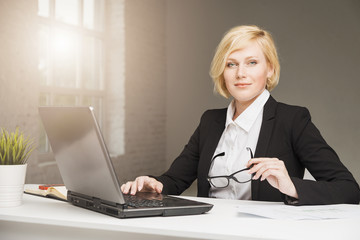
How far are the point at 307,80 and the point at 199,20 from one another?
218 cm

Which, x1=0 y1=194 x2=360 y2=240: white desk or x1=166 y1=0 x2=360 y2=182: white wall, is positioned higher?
x1=166 y1=0 x2=360 y2=182: white wall

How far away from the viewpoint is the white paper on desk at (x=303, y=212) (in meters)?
1.30

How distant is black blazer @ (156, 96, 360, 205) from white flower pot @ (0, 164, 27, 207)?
2.17ft

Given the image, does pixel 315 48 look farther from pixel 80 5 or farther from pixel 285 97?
pixel 80 5

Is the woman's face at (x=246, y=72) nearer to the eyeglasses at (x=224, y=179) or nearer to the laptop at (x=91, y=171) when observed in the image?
the eyeglasses at (x=224, y=179)

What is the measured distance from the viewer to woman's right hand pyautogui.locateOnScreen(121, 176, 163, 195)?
169 cm

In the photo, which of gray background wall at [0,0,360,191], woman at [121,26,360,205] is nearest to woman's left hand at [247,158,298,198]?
woman at [121,26,360,205]

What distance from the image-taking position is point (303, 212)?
1.37 metres

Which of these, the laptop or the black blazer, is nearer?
the laptop

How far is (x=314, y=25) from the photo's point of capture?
7375 millimetres

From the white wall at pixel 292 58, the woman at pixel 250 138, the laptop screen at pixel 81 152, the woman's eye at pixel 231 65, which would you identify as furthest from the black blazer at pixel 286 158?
the white wall at pixel 292 58

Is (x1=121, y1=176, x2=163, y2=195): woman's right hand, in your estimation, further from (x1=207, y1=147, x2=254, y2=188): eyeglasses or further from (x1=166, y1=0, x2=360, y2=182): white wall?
(x1=166, y1=0, x2=360, y2=182): white wall

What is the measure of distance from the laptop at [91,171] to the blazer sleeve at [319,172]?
1.25 feet

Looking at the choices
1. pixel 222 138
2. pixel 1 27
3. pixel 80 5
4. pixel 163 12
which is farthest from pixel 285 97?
pixel 222 138
